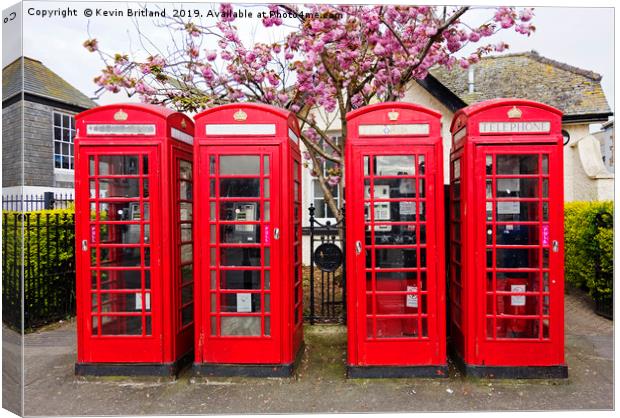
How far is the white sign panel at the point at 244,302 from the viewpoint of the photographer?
395 cm

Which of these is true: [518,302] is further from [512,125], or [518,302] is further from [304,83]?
[304,83]

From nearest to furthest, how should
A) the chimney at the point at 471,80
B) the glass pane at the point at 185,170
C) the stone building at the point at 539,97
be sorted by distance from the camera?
the glass pane at the point at 185,170, the stone building at the point at 539,97, the chimney at the point at 471,80

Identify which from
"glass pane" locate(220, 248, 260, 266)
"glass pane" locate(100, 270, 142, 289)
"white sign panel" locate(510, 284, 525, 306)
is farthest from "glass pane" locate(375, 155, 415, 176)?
"glass pane" locate(100, 270, 142, 289)

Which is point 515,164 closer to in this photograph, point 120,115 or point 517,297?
point 517,297

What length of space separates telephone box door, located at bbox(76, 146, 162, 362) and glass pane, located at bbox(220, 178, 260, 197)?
639mm

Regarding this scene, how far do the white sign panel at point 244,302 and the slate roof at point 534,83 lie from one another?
591 centimetres

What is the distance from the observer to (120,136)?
388cm

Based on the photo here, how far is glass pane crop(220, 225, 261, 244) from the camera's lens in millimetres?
3910

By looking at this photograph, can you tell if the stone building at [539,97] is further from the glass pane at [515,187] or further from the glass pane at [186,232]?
the glass pane at [515,187]

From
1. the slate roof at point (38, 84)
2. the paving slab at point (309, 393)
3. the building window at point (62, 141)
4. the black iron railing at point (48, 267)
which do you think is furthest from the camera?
the building window at point (62, 141)

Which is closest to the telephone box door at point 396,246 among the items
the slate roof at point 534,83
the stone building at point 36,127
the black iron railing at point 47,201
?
the stone building at point 36,127

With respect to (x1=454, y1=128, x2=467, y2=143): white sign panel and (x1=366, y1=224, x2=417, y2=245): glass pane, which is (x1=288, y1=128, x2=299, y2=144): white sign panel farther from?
(x1=454, y1=128, x2=467, y2=143): white sign panel

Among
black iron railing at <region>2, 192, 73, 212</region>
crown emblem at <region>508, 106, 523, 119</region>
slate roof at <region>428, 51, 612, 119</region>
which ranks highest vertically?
slate roof at <region>428, 51, 612, 119</region>

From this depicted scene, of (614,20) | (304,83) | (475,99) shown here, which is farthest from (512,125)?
(475,99)
